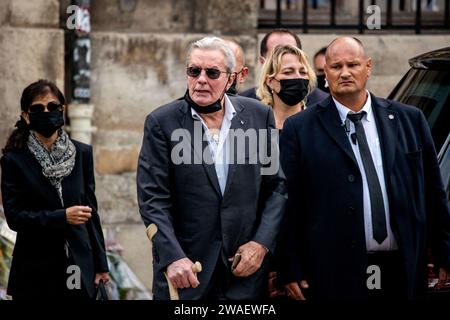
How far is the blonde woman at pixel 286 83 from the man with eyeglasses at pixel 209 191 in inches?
50.8

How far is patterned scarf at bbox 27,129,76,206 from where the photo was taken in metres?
7.80

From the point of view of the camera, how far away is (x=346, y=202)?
6.89 m

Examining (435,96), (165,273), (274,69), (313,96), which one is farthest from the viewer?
(313,96)

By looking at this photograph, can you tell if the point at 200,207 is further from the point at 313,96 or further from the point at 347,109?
the point at 313,96

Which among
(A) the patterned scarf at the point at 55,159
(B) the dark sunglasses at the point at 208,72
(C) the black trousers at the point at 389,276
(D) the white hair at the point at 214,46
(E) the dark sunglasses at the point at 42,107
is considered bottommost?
(C) the black trousers at the point at 389,276

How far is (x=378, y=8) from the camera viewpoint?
11.6 m

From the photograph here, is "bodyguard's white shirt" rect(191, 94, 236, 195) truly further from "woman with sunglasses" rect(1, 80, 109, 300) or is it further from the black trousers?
"woman with sunglasses" rect(1, 80, 109, 300)

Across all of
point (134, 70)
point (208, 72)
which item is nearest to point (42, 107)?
point (208, 72)

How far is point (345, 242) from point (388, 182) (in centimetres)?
37

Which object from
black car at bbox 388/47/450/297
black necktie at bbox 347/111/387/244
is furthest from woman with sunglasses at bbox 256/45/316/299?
black necktie at bbox 347/111/387/244

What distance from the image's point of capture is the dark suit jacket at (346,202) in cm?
690

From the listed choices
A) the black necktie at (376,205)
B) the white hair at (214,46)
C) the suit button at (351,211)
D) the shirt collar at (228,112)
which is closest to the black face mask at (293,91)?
the shirt collar at (228,112)

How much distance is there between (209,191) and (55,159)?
4.52 feet

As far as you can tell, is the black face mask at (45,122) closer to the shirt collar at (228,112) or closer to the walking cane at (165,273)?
the shirt collar at (228,112)
